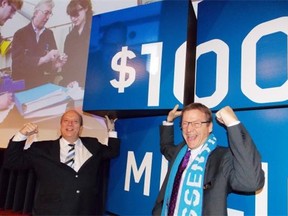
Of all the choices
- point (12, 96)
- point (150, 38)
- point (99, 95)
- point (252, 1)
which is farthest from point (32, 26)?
point (252, 1)

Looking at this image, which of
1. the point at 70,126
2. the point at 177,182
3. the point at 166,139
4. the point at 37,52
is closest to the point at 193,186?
the point at 177,182

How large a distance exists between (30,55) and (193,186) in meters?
2.50

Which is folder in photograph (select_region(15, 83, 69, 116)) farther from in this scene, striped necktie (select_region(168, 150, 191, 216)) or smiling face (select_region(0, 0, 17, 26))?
striped necktie (select_region(168, 150, 191, 216))

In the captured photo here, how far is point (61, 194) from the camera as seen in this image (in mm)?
1718

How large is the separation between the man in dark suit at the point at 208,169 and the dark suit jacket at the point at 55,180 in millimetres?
611

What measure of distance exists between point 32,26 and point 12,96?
83cm

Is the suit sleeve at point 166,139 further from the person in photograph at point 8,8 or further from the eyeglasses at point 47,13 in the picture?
the person in photograph at point 8,8

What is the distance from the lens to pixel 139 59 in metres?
1.77

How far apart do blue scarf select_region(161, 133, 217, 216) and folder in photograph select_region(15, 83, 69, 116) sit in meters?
1.79

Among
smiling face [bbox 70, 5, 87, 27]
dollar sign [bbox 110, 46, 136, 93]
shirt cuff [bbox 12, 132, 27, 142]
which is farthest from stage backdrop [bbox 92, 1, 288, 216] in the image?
smiling face [bbox 70, 5, 87, 27]

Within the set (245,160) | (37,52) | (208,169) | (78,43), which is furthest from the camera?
(37,52)

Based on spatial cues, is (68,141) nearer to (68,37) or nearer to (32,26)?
(68,37)

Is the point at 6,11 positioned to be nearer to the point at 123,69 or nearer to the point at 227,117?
the point at 123,69

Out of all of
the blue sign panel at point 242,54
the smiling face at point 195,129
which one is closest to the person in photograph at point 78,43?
the blue sign panel at point 242,54
